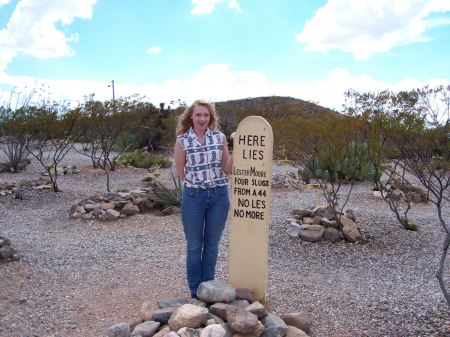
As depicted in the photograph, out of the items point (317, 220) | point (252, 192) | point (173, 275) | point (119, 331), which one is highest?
point (252, 192)

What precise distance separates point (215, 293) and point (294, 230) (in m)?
3.53

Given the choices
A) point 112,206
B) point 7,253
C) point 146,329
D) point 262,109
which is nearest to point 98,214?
point 112,206

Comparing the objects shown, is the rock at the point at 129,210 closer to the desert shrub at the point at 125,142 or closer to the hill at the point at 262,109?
the hill at the point at 262,109

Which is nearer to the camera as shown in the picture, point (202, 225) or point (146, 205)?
point (202, 225)

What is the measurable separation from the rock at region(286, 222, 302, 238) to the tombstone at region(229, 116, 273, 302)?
9.87 ft

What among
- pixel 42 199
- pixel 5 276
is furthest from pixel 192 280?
pixel 42 199

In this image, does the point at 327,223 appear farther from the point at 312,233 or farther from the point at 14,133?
the point at 14,133

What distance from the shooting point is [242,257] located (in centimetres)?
415

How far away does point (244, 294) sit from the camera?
402 cm

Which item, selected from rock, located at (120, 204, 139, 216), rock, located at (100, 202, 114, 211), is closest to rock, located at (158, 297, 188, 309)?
rock, located at (120, 204, 139, 216)

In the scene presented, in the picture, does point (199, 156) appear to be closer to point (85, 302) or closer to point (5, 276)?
point (85, 302)

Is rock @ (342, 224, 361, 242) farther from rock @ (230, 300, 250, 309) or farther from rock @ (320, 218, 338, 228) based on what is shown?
rock @ (230, 300, 250, 309)

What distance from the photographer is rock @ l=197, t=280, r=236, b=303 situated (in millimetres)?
3789

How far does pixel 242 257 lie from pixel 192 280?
0.45 meters
